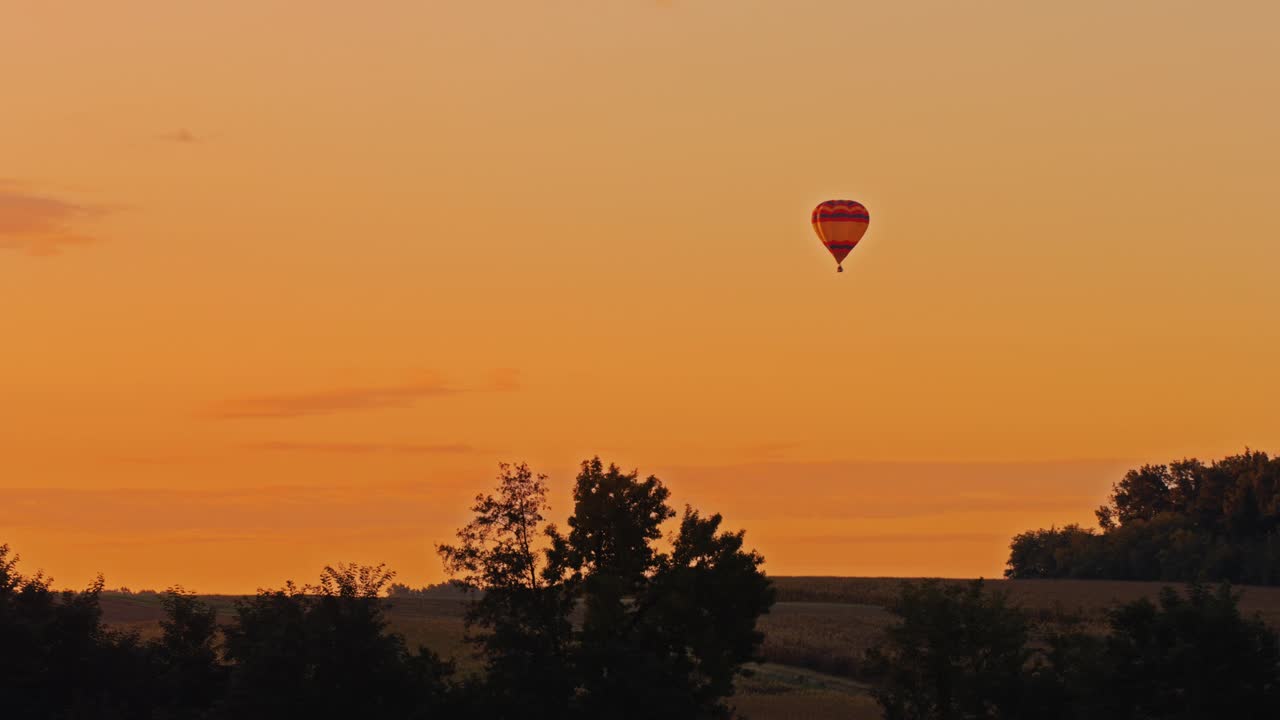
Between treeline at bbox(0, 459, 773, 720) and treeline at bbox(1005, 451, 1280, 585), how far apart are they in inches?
4351

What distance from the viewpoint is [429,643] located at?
107 m

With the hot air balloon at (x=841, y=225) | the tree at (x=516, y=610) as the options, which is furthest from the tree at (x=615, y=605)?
the hot air balloon at (x=841, y=225)

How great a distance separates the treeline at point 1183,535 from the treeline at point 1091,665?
4198 inches

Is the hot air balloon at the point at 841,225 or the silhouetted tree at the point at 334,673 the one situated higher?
the hot air balloon at the point at 841,225

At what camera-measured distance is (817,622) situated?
132 meters

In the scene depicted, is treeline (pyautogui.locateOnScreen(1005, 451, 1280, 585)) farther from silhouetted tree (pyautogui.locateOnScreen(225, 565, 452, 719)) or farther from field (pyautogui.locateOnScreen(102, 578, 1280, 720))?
silhouetted tree (pyautogui.locateOnScreen(225, 565, 452, 719))

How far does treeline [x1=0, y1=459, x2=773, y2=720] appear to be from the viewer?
222ft

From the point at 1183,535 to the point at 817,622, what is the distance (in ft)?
211

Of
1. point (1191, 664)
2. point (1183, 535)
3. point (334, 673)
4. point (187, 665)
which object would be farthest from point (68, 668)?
point (1183, 535)

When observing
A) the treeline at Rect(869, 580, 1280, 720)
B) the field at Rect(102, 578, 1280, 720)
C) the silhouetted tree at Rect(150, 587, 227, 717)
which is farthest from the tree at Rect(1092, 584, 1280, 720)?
the silhouetted tree at Rect(150, 587, 227, 717)

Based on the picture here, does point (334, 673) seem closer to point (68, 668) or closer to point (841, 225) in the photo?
point (68, 668)

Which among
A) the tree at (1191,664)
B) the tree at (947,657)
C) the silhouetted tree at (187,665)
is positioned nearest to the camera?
the tree at (1191,664)

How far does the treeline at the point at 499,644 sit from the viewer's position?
67.8 m

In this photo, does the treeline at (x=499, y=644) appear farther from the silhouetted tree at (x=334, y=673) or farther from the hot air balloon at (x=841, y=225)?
the hot air balloon at (x=841, y=225)
